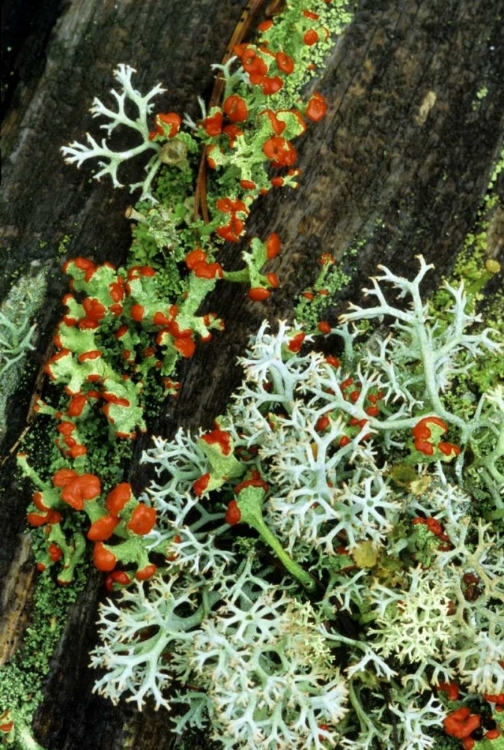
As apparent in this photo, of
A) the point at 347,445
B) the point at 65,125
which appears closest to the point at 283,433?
the point at 347,445

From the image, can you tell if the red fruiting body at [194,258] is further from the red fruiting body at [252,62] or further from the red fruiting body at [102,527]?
the red fruiting body at [102,527]

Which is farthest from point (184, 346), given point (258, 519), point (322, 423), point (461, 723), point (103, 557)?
point (461, 723)

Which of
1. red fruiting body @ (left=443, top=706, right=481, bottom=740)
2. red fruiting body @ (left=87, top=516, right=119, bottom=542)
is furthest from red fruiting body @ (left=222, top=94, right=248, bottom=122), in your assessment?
red fruiting body @ (left=443, top=706, right=481, bottom=740)

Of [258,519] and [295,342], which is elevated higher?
[295,342]

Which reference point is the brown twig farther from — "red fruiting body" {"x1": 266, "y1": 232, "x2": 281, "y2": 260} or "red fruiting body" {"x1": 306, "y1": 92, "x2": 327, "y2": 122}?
"red fruiting body" {"x1": 306, "y1": 92, "x2": 327, "y2": 122}

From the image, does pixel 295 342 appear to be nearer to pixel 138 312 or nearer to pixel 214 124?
pixel 138 312

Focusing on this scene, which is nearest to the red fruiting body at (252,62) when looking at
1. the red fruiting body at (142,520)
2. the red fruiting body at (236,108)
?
the red fruiting body at (236,108)
